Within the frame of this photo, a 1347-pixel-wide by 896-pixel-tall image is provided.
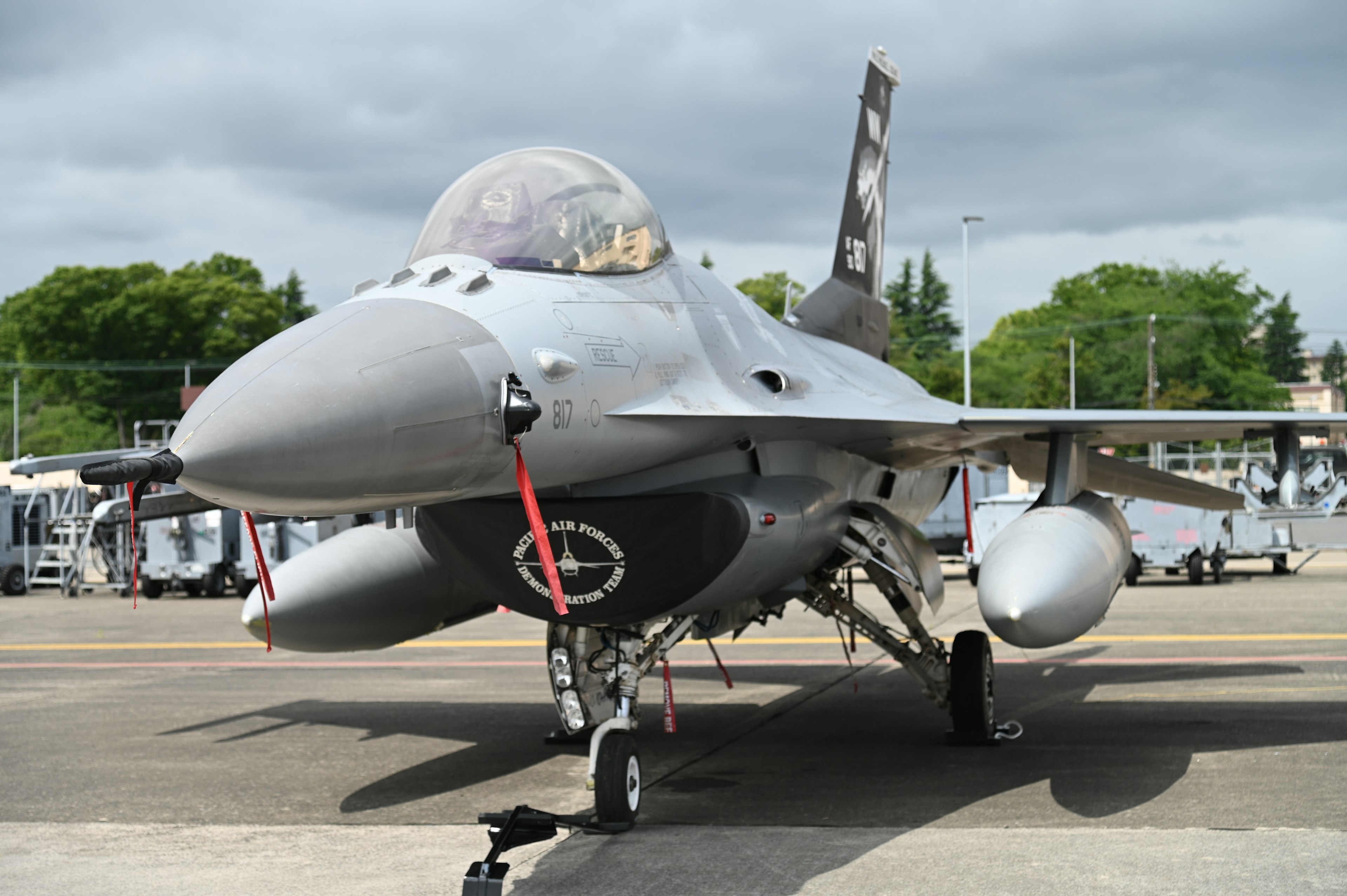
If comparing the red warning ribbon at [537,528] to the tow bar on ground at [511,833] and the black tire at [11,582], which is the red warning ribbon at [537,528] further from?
the black tire at [11,582]

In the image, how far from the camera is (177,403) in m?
66.8

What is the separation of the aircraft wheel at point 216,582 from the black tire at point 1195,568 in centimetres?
2001

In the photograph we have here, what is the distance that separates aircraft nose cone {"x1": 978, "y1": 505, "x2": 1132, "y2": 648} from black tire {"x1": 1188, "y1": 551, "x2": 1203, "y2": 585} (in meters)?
18.8

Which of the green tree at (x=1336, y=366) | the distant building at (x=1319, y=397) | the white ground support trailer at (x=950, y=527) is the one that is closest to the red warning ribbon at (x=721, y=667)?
the white ground support trailer at (x=950, y=527)

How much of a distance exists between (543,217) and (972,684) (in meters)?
4.82

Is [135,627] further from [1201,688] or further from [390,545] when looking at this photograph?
[1201,688]

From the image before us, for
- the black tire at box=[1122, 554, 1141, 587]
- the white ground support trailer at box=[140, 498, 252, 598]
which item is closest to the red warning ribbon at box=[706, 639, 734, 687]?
the black tire at box=[1122, 554, 1141, 587]

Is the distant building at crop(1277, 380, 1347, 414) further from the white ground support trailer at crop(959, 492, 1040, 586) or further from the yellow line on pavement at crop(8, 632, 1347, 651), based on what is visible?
the yellow line on pavement at crop(8, 632, 1347, 651)

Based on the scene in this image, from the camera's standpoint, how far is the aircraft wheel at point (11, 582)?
95.8 ft

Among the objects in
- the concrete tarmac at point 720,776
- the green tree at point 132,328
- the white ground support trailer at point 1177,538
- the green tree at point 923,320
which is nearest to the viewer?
the concrete tarmac at point 720,776

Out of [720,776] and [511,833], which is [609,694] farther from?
[720,776]

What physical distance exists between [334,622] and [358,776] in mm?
1046

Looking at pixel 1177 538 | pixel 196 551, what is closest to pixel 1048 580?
pixel 1177 538

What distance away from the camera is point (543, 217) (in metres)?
5.99
